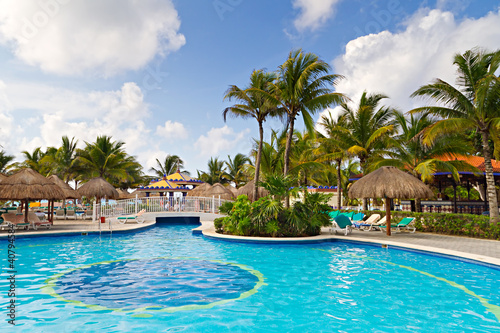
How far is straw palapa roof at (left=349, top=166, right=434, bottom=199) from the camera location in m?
12.9

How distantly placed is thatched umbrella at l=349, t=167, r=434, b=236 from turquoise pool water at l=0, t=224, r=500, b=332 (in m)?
3.13

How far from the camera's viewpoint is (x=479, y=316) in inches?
200

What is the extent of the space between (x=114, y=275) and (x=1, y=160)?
34.6 metres

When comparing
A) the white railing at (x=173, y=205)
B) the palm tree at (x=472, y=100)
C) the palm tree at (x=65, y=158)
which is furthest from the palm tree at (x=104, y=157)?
the palm tree at (x=472, y=100)

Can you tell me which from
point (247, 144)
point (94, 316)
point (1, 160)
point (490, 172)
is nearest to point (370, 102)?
point (247, 144)

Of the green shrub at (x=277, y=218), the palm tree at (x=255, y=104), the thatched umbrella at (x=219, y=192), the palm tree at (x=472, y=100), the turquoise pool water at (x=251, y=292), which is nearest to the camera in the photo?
the turquoise pool water at (x=251, y=292)

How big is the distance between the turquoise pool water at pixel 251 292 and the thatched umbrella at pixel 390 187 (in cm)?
313

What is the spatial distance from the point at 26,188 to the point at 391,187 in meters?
16.3

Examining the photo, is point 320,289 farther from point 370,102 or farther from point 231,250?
point 370,102

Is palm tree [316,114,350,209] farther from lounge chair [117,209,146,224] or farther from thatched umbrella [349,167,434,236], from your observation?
lounge chair [117,209,146,224]

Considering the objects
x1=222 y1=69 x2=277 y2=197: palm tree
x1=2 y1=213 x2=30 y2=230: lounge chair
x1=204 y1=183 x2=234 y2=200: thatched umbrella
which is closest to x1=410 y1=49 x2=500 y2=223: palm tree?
x1=222 y1=69 x2=277 y2=197: palm tree

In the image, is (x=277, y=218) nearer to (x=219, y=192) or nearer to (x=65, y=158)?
(x=219, y=192)

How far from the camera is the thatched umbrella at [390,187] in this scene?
42.4 ft

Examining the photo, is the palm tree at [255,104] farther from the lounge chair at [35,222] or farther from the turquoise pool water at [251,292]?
the lounge chair at [35,222]
